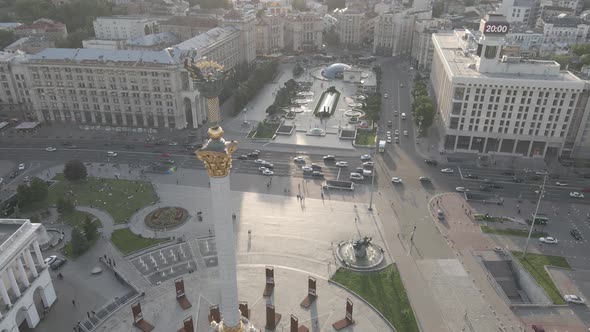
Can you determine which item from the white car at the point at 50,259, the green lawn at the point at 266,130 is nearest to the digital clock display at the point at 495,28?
the green lawn at the point at 266,130

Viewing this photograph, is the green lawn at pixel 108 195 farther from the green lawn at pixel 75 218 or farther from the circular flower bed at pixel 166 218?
the circular flower bed at pixel 166 218

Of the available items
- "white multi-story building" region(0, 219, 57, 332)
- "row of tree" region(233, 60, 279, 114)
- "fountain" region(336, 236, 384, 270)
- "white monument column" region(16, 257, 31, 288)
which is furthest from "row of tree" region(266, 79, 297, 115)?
"white monument column" region(16, 257, 31, 288)

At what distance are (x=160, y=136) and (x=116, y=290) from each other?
67.5 m

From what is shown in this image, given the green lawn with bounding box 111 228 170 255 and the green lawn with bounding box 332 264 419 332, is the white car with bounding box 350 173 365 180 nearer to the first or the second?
the green lawn with bounding box 332 264 419 332

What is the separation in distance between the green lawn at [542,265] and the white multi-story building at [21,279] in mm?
79003

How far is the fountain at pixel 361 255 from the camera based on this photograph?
259ft

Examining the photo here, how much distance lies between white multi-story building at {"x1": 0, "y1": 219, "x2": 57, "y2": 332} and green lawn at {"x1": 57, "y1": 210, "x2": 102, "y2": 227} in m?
22.3

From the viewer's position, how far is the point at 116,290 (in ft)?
242

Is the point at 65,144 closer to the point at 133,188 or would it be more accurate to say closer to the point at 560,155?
the point at 133,188

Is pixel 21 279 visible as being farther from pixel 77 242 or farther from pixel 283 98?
pixel 283 98

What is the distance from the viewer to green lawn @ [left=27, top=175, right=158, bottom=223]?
96.3 metres

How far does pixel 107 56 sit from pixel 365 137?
266ft

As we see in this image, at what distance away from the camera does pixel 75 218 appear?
92.9m

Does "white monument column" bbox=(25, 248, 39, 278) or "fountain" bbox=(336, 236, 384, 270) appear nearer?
"white monument column" bbox=(25, 248, 39, 278)
